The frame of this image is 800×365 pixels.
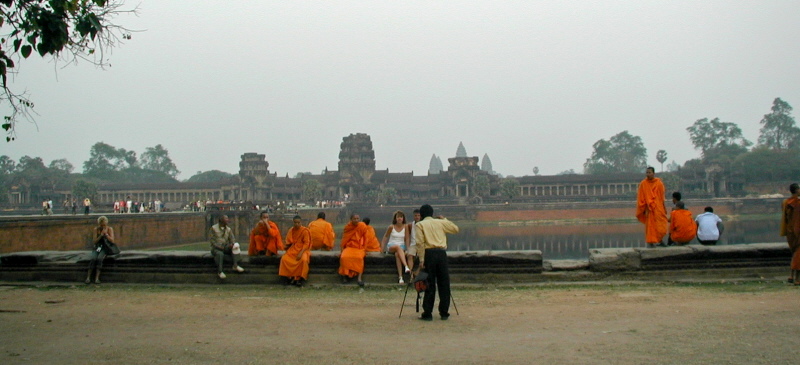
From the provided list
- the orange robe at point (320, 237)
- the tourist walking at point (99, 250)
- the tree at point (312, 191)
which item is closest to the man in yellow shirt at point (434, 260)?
the orange robe at point (320, 237)

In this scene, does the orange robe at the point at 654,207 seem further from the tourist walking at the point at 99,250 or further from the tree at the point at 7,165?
the tree at the point at 7,165

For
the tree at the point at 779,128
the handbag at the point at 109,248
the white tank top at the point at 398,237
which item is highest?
the tree at the point at 779,128

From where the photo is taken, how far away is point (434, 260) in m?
6.13

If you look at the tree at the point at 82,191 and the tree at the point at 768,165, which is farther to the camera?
the tree at the point at 768,165

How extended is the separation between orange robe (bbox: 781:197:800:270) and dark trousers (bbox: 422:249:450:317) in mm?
4453

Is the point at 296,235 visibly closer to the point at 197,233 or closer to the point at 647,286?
the point at 647,286

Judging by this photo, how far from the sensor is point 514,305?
680cm

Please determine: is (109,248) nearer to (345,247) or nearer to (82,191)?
(345,247)

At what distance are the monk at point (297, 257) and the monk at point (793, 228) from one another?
236 inches

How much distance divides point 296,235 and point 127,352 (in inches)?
152

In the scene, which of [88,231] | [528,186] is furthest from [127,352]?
[528,186]

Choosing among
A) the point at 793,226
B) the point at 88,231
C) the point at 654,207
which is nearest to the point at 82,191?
the point at 88,231

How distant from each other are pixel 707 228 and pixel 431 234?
5295mm

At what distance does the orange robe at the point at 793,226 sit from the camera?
7.56 metres
